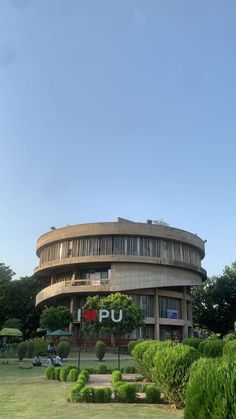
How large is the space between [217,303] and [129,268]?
16.4m

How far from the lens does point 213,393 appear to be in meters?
4.56

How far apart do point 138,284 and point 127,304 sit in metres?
13.5

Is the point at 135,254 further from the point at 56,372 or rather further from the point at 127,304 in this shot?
the point at 56,372

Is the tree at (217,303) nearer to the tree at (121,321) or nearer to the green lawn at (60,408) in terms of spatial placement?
the tree at (121,321)

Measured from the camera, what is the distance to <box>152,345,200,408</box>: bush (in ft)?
31.5

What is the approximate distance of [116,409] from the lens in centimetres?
1007

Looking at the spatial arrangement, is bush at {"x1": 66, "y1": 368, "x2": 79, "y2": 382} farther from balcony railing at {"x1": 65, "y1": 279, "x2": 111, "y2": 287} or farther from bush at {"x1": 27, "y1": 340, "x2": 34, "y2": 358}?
balcony railing at {"x1": 65, "y1": 279, "x2": 111, "y2": 287}

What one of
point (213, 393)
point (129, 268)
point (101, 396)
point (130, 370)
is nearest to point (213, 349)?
point (101, 396)

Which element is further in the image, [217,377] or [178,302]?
[178,302]

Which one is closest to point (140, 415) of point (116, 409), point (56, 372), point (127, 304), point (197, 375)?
point (116, 409)

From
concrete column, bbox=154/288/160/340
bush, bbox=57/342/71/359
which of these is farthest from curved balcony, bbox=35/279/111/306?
bush, bbox=57/342/71/359

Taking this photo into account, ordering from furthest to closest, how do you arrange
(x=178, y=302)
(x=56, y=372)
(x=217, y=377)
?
(x=178, y=302)
(x=56, y=372)
(x=217, y=377)

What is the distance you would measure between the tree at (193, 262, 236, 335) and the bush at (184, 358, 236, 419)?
55.2m

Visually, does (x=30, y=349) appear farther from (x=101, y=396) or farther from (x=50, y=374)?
(x=101, y=396)
